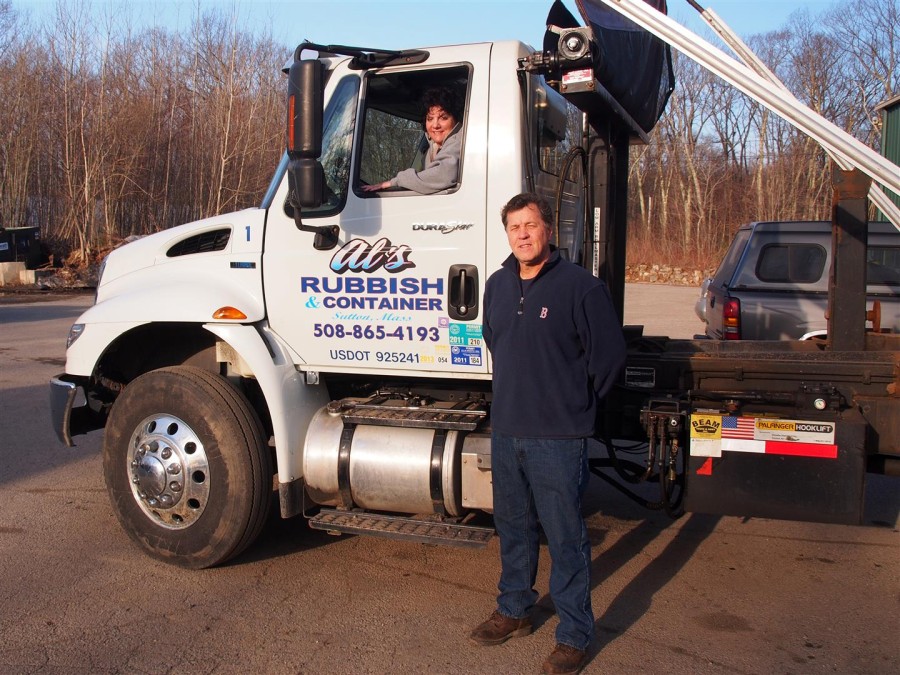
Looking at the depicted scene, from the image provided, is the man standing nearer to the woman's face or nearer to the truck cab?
the truck cab

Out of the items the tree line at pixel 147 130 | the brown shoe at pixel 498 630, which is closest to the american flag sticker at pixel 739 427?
the brown shoe at pixel 498 630

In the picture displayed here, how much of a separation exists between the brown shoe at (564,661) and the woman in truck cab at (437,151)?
2.34m

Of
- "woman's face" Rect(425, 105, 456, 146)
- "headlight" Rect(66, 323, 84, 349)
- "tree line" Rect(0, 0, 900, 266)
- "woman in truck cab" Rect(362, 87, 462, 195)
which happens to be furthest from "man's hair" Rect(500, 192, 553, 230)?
"tree line" Rect(0, 0, 900, 266)

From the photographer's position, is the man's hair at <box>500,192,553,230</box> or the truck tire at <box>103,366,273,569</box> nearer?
the man's hair at <box>500,192,553,230</box>

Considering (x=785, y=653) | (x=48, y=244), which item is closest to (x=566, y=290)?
(x=785, y=653)

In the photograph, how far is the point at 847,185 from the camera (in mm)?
4262

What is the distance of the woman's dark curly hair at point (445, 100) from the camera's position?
459 cm

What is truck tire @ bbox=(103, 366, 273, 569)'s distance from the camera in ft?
15.5

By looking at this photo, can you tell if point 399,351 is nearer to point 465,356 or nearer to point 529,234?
point 465,356

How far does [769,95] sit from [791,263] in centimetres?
470

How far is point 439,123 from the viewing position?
15.1 feet

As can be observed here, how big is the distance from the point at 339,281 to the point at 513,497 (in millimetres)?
1566

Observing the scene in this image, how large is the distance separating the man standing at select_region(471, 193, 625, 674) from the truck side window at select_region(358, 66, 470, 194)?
1.14 m

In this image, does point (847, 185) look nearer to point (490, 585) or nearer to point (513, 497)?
point (513, 497)
